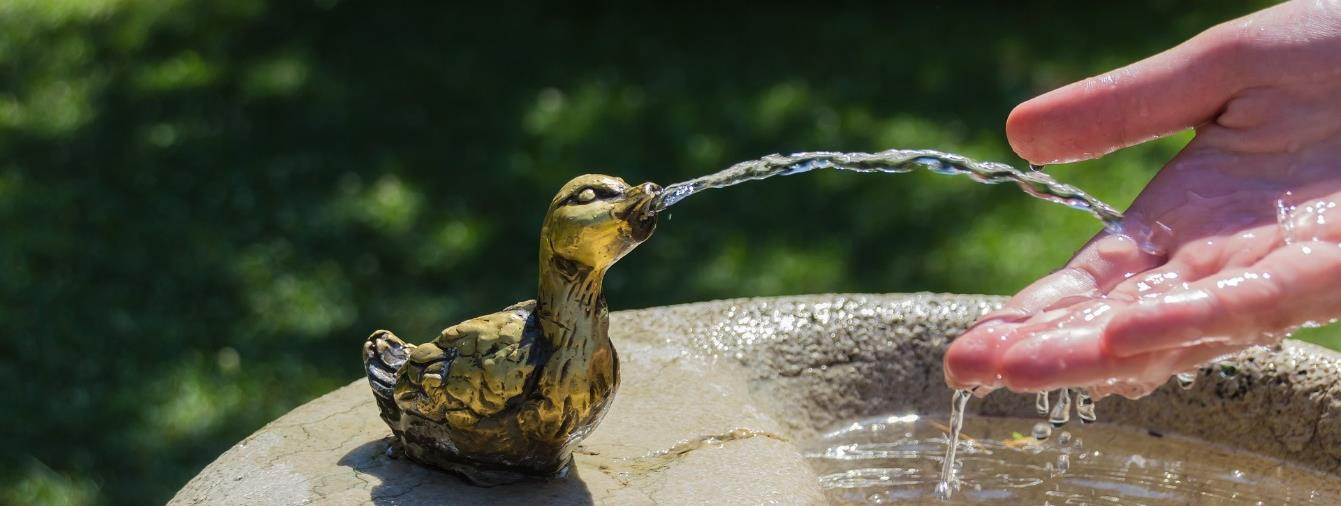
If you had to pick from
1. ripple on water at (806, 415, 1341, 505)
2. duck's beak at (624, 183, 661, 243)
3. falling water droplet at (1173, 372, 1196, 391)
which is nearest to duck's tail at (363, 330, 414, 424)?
duck's beak at (624, 183, 661, 243)

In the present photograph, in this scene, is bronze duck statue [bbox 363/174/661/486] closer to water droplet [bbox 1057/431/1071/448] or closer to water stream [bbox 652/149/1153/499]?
water stream [bbox 652/149/1153/499]

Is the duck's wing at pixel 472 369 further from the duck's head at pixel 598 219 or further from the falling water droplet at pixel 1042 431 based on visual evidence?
the falling water droplet at pixel 1042 431

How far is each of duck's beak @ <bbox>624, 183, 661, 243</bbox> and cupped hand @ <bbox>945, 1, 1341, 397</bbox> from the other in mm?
483

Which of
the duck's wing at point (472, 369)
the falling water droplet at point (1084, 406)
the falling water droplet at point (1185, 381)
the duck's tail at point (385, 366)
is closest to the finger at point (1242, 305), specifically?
the falling water droplet at point (1185, 381)

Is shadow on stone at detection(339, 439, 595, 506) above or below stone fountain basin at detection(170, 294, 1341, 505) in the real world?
below

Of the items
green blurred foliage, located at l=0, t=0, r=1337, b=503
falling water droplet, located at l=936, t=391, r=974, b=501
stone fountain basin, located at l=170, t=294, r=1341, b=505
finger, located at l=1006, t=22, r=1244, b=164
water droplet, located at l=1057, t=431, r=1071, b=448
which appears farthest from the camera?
green blurred foliage, located at l=0, t=0, r=1337, b=503

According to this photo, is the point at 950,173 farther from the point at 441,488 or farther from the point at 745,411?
the point at 441,488

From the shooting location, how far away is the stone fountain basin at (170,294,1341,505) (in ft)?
7.18

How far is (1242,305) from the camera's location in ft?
6.61

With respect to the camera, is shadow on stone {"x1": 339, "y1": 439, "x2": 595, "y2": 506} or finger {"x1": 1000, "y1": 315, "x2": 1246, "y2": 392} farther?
shadow on stone {"x1": 339, "y1": 439, "x2": 595, "y2": 506}

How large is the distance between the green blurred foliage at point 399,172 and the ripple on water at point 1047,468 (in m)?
1.97

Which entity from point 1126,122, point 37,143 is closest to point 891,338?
point 1126,122

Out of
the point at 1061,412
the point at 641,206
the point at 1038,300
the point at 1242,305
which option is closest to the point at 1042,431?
the point at 1061,412

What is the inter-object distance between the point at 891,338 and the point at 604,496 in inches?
33.7
